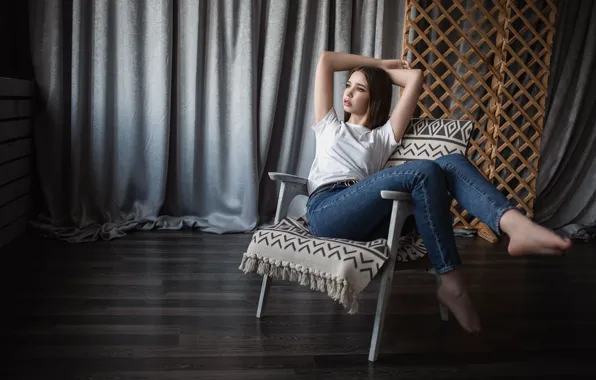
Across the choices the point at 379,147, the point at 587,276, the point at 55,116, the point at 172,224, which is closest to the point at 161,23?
the point at 55,116

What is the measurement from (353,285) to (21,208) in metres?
2.02

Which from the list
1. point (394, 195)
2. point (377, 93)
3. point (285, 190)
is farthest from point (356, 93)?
point (394, 195)

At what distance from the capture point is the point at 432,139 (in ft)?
7.44

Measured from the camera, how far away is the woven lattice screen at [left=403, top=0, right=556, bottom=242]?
333 cm

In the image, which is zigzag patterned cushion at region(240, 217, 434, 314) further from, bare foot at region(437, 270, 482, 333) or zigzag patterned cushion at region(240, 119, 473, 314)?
bare foot at region(437, 270, 482, 333)

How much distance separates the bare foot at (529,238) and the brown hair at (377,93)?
0.72 metres

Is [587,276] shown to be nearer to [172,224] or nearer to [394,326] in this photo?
[394,326]

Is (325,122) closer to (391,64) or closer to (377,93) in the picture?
(377,93)

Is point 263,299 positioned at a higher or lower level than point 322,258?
lower

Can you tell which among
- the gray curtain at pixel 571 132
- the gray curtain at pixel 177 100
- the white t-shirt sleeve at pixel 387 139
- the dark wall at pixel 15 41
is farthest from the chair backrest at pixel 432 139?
the dark wall at pixel 15 41

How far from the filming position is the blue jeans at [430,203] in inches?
71.2

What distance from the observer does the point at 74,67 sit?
3203 millimetres

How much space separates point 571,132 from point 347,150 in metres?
1.94

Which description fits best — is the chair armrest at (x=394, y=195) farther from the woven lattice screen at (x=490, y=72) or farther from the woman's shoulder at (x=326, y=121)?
the woven lattice screen at (x=490, y=72)
